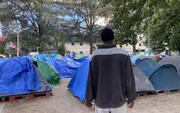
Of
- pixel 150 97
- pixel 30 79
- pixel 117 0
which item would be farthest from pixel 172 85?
pixel 117 0

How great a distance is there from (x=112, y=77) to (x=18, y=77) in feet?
16.3

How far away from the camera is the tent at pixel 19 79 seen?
5570 millimetres

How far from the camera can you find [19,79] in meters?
5.79

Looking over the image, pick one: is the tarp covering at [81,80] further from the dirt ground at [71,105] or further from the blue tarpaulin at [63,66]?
the blue tarpaulin at [63,66]

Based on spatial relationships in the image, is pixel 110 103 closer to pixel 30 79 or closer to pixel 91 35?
pixel 30 79

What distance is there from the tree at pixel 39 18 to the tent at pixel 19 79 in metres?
20.0

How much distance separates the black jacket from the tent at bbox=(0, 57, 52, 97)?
4.36m

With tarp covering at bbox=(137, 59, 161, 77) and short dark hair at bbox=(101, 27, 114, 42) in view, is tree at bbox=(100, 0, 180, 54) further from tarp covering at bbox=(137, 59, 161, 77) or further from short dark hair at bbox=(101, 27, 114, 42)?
short dark hair at bbox=(101, 27, 114, 42)

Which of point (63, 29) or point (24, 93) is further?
point (63, 29)

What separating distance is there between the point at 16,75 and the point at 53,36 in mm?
22993

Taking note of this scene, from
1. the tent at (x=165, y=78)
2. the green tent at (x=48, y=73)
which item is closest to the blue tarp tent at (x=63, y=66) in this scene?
the green tent at (x=48, y=73)

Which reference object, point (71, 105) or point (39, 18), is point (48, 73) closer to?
point (71, 105)

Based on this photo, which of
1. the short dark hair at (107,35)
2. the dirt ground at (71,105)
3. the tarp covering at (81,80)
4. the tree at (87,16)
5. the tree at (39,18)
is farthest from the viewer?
the tree at (87,16)

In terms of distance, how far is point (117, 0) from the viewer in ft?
37.8
